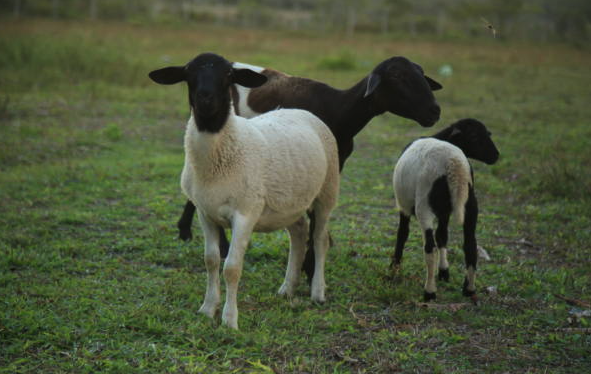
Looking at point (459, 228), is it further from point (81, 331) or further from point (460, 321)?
point (81, 331)

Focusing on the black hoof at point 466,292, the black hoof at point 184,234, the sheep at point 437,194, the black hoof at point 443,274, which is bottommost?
the black hoof at point 184,234

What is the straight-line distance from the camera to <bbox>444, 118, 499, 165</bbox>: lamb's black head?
5.86 metres

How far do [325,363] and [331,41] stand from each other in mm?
34894

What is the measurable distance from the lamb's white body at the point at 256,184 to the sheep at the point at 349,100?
0.45 meters

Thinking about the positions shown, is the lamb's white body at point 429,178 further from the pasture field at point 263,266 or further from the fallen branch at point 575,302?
the fallen branch at point 575,302

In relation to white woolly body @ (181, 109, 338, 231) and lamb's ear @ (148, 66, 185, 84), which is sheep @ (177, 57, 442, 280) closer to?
white woolly body @ (181, 109, 338, 231)

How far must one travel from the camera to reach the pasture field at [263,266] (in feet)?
13.4

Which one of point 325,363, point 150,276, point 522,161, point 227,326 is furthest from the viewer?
point 522,161

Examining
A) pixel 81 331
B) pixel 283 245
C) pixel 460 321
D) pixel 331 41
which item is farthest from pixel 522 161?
pixel 331 41

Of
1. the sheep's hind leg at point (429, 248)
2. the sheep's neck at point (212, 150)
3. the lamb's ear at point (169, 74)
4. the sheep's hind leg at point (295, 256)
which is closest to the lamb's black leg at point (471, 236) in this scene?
the sheep's hind leg at point (429, 248)

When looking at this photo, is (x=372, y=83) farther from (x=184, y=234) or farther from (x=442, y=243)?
(x=184, y=234)

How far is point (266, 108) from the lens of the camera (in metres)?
6.38

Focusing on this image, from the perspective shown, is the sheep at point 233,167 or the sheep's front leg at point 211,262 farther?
the sheep's front leg at point 211,262

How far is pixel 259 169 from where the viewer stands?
457 centimetres
